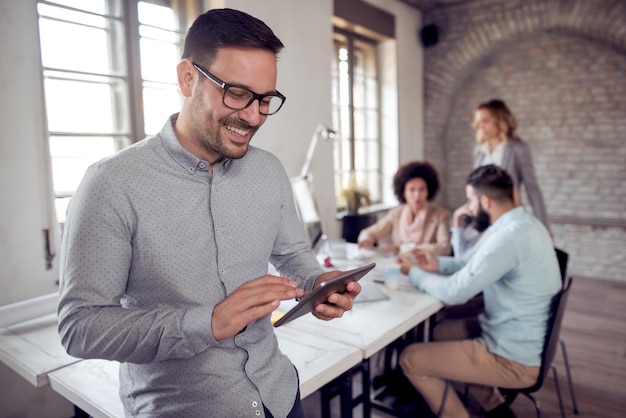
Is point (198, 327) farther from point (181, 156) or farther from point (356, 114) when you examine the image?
point (356, 114)

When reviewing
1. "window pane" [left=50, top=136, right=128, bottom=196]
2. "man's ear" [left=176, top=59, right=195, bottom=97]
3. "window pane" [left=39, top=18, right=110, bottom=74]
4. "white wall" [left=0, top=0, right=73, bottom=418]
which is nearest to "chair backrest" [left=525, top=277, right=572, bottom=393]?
"man's ear" [left=176, top=59, right=195, bottom=97]

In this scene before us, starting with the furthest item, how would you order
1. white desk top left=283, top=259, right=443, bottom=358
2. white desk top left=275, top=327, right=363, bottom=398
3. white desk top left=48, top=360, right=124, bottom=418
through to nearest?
white desk top left=283, top=259, right=443, bottom=358 < white desk top left=275, top=327, right=363, bottom=398 < white desk top left=48, top=360, right=124, bottom=418

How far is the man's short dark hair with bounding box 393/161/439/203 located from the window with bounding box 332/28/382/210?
126cm

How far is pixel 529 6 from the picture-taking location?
480cm

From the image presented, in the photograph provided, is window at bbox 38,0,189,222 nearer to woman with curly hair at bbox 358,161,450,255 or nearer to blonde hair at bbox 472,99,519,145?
woman with curly hair at bbox 358,161,450,255

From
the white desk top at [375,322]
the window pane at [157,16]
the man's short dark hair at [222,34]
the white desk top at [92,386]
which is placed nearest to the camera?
the man's short dark hair at [222,34]

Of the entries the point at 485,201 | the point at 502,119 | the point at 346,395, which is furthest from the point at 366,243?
the point at 346,395

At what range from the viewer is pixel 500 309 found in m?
2.00

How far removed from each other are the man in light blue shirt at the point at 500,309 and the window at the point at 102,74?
79.0 inches

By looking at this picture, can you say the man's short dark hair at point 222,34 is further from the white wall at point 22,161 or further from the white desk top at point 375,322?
the white wall at point 22,161

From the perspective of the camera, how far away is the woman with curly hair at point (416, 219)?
3.05 m

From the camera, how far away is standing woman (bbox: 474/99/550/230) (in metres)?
3.23

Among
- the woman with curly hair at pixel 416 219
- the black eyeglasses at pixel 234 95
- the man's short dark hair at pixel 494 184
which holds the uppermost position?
the black eyeglasses at pixel 234 95

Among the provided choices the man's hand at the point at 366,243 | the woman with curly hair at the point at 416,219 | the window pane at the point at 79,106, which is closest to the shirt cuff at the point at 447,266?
the woman with curly hair at the point at 416,219
